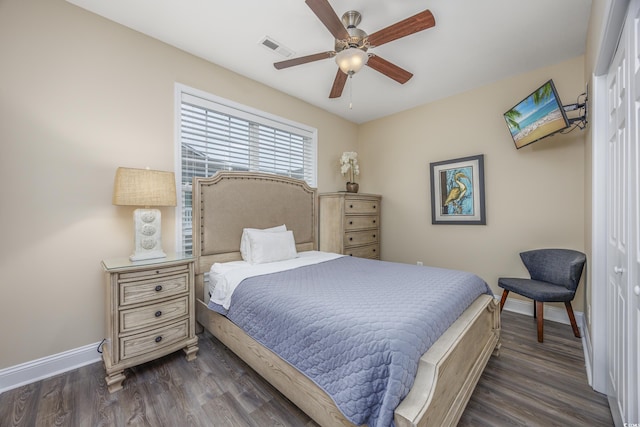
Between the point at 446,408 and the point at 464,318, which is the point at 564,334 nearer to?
the point at 464,318

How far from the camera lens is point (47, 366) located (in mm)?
1928

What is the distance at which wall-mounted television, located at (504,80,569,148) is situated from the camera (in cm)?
238

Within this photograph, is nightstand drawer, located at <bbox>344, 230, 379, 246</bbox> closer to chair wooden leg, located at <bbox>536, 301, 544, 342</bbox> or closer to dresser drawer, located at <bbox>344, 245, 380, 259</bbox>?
dresser drawer, located at <bbox>344, 245, 380, 259</bbox>

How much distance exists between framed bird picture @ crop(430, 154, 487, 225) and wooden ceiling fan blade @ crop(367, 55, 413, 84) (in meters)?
1.75

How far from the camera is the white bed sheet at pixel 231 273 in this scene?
2.13 metres

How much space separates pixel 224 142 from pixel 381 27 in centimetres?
196

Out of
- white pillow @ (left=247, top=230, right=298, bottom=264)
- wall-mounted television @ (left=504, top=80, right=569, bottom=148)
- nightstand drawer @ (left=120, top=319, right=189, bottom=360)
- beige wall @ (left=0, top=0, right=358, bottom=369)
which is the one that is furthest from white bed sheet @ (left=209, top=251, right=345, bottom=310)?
wall-mounted television @ (left=504, top=80, right=569, bottom=148)

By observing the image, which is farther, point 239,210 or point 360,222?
point 360,222

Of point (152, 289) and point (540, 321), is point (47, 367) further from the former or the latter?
point (540, 321)

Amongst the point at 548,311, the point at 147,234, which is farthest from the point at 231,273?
the point at 548,311

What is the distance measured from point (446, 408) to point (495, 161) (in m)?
3.00

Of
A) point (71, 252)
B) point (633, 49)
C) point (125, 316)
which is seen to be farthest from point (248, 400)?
point (633, 49)

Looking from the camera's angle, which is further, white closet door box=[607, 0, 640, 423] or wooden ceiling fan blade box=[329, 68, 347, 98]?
wooden ceiling fan blade box=[329, 68, 347, 98]

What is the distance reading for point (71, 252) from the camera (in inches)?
80.1
